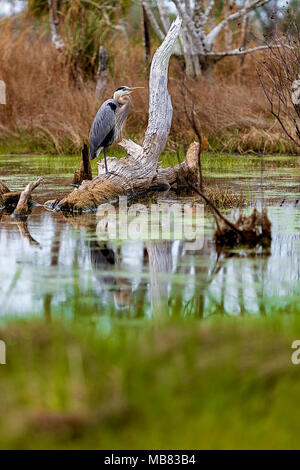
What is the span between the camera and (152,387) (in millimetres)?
2580

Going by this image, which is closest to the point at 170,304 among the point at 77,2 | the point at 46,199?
the point at 46,199

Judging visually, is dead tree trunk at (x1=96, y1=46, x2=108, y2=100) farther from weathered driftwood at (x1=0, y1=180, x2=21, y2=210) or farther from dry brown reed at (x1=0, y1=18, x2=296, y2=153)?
weathered driftwood at (x1=0, y1=180, x2=21, y2=210)

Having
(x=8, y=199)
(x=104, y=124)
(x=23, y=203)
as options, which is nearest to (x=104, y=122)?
(x=104, y=124)

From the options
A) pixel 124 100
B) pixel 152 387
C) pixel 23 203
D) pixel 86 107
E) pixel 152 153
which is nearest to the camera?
pixel 152 387

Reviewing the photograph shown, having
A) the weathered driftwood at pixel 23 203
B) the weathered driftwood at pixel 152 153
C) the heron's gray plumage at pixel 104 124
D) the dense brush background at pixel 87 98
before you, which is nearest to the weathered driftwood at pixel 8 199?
the weathered driftwood at pixel 23 203

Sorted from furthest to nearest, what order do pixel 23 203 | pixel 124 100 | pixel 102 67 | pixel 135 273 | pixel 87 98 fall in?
pixel 102 67, pixel 87 98, pixel 124 100, pixel 23 203, pixel 135 273

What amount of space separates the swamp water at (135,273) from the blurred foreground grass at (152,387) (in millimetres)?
448

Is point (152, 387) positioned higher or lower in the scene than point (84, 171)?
lower

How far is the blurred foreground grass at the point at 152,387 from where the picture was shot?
230 cm

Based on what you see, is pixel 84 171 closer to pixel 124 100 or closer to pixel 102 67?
pixel 124 100

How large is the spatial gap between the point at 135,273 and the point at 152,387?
189 cm

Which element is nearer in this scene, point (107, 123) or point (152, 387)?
point (152, 387)

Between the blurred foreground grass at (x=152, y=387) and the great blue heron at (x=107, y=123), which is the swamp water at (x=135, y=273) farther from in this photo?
the great blue heron at (x=107, y=123)

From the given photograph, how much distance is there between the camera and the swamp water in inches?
146
